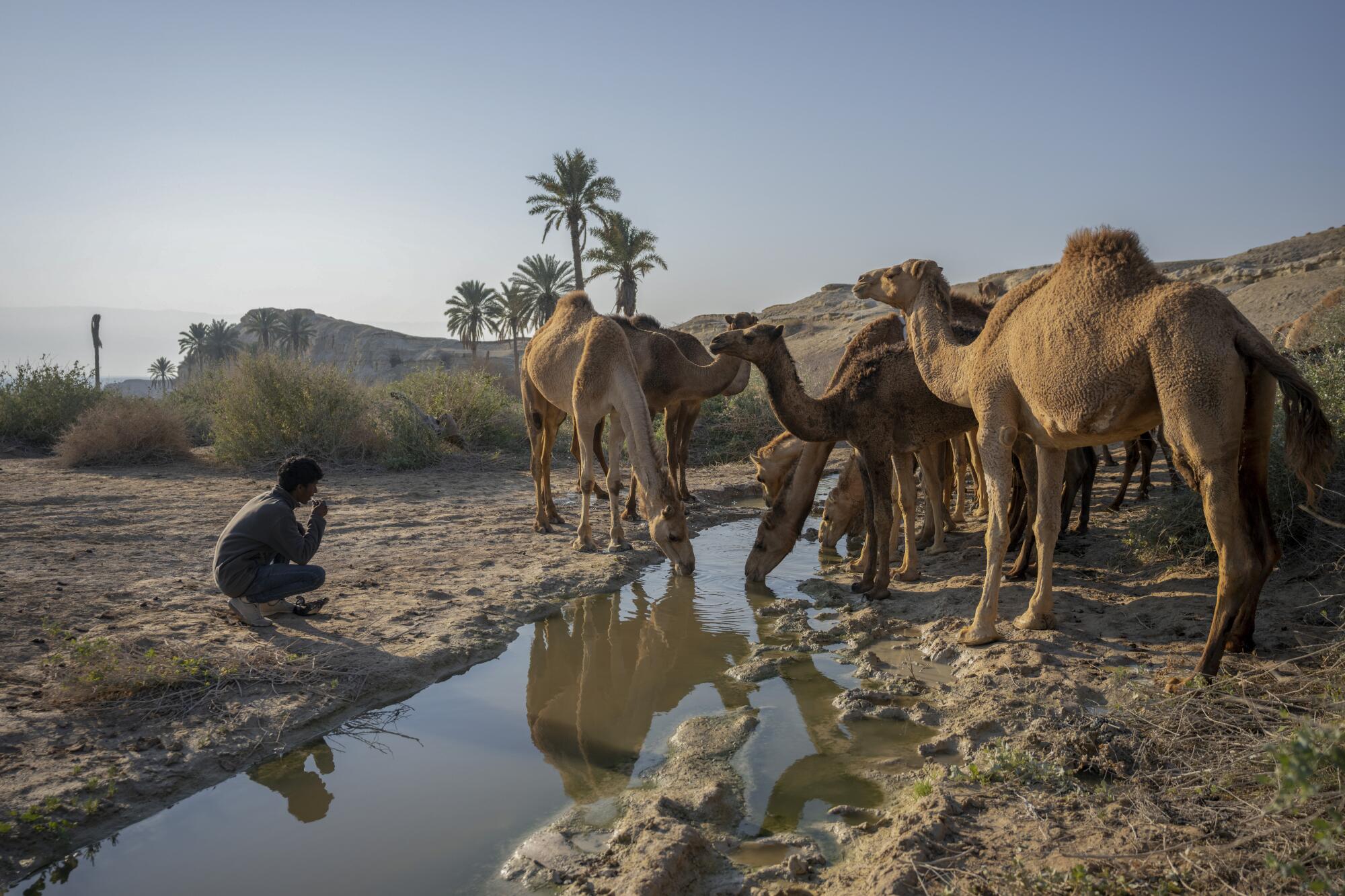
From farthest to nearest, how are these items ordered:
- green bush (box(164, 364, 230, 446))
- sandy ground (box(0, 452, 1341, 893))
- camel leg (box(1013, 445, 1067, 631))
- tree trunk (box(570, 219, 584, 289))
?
tree trunk (box(570, 219, 584, 289)) → green bush (box(164, 364, 230, 446)) → camel leg (box(1013, 445, 1067, 631)) → sandy ground (box(0, 452, 1341, 893))

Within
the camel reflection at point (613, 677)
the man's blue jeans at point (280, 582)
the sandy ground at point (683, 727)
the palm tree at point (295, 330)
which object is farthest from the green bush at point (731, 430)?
the palm tree at point (295, 330)

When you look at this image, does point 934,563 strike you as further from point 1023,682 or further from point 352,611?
point 352,611

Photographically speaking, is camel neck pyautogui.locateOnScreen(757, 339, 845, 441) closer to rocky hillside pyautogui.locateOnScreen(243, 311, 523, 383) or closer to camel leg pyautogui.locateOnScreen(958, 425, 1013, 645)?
camel leg pyautogui.locateOnScreen(958, 425, 1013, 645)

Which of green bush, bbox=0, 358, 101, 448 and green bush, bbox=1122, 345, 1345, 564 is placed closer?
green bush, bbox=1122, 345, 1345, 564

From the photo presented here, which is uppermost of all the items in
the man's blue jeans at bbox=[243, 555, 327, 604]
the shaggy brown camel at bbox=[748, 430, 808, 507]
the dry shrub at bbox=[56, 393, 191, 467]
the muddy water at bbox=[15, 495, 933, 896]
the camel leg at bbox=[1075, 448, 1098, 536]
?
the dry shrub at bbox=[56, 393, 191, 467]

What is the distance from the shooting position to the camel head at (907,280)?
673cm

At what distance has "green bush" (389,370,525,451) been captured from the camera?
696 inches

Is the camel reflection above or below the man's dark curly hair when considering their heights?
below

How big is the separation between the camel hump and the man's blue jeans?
5.64 m

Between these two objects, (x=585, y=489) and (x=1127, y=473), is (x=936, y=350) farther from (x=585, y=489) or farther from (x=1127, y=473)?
(x=585, y=489)

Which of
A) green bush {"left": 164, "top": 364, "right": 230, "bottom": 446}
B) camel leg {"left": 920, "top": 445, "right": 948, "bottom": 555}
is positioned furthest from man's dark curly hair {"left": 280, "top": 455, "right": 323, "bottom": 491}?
green bush {"left": 164, "top": 364, "right": 230, "bottom": 446}

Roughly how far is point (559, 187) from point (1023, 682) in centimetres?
3492

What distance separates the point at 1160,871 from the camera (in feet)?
9.07

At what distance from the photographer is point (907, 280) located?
6883mm
